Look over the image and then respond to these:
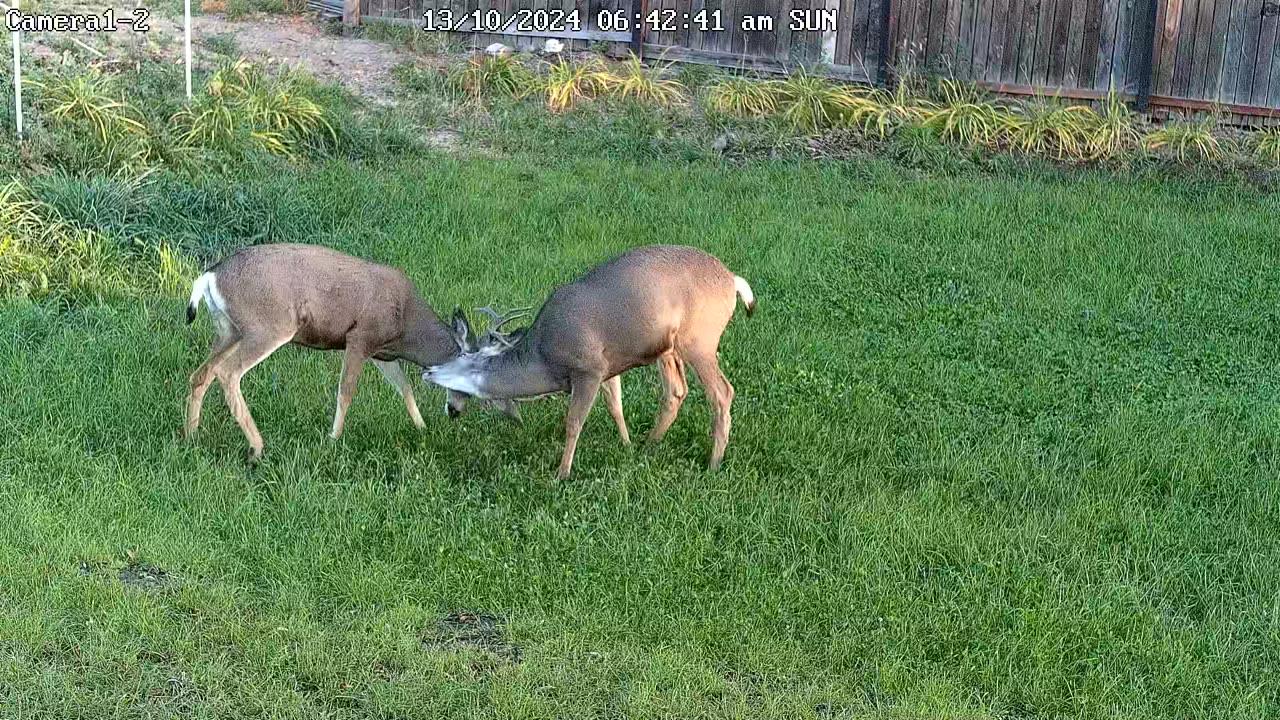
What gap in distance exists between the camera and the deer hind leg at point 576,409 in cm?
632

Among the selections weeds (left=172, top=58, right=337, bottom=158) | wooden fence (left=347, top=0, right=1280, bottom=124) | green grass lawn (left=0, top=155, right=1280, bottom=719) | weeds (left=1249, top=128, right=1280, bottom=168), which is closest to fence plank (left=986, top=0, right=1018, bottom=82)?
wooden fence (left=347, top=0, right=1280, bottom=124)

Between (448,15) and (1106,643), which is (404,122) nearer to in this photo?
(448,15)

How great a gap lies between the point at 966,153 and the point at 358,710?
897cm

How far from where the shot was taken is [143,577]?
554 cm

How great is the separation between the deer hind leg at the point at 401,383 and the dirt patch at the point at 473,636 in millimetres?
1754

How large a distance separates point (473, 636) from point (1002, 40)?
10.3m

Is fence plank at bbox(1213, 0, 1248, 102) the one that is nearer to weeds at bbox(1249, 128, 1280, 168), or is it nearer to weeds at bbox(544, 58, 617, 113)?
weeds at bbox(1249, 128, 1280, 168)

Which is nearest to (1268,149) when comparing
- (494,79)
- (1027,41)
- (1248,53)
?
(1248,53)

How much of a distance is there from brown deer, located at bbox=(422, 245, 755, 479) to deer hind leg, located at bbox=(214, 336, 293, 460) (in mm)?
715

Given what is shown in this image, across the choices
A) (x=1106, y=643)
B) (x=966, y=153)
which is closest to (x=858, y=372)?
(x=1106, y=643)

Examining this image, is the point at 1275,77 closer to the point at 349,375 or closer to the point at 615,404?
the point at 615,404

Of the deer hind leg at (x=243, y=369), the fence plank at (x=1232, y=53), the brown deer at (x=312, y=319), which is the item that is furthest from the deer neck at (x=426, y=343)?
the fence plank at (x=1232, y=53)

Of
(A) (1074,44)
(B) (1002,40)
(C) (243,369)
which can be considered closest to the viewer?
(C) (243,369)

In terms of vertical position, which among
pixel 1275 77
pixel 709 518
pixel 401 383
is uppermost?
pixel 1275 77
